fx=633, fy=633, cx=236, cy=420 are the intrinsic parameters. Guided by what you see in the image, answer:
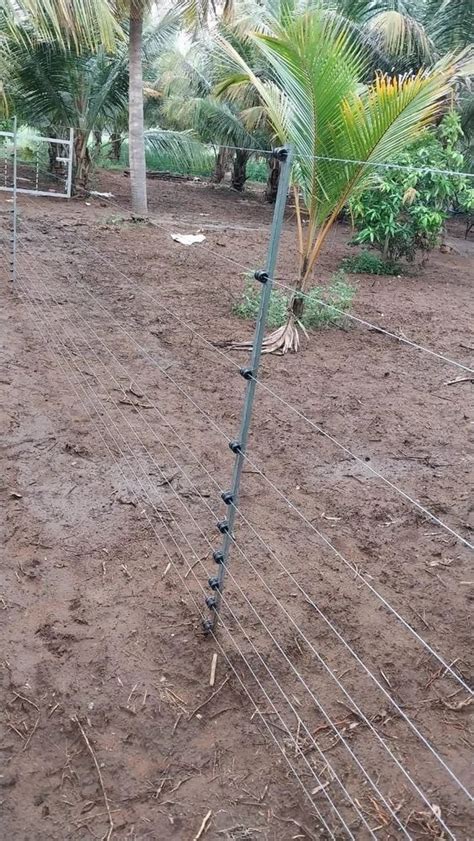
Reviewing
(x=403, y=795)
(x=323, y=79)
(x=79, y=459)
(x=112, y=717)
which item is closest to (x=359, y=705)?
(x=403, y=795)

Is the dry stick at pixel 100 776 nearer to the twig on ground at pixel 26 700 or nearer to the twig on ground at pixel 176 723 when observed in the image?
the twig on ground at pixel 26 700

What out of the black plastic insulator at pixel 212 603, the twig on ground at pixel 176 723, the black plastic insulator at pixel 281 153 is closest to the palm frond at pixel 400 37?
the black plastic insulator at pixel 281 153

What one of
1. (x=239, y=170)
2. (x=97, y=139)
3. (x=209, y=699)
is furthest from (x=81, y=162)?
(x=209, y=699)

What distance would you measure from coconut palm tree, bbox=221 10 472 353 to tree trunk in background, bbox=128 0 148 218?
15.7 feet

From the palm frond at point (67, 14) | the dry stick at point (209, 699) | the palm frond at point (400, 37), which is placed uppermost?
the palm frond at point (400, 37)

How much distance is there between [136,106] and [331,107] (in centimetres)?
651

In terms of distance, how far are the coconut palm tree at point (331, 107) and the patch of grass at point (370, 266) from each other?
152 inches

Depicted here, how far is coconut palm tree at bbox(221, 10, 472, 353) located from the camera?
4.54 metres

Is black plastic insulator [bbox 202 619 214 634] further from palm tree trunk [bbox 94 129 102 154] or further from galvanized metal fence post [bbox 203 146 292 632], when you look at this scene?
palm tree trunk [bbox 94 129 102 154]

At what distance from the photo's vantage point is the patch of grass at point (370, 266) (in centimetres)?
909

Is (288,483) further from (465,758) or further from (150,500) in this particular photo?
(465,758)

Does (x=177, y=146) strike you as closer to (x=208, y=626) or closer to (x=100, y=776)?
(x=208, y=626)

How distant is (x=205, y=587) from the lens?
2.67 m

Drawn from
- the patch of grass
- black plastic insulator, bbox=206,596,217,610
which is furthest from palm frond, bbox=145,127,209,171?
black plastic insulator, bbox=206,596,217,610
